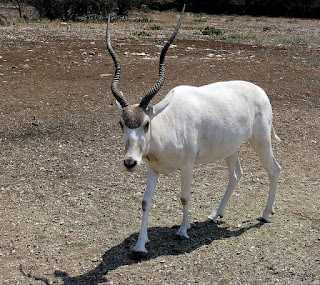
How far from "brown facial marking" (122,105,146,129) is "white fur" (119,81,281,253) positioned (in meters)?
0.06

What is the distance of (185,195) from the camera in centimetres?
647

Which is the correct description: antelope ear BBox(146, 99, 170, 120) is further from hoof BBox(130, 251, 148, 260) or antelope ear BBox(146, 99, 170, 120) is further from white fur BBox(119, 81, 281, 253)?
hoof BBox(130, 251, 148, 260)

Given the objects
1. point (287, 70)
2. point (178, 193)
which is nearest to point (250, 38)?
point (287, 70)

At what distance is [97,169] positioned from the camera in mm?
8812

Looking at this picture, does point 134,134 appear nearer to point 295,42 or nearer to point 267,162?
point 267,162

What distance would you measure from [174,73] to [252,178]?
7842 millimetres

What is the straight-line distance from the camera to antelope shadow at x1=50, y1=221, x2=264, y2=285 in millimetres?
5711

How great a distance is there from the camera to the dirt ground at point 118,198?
5855mm

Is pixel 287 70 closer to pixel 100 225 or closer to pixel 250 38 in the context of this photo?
pixel 250 38

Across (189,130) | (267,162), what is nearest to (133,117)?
(189,130)

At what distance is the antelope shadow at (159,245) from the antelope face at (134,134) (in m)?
1.20

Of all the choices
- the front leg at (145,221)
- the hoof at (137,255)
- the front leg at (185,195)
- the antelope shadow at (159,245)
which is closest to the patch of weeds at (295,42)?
the antelope shadow at (159,245)

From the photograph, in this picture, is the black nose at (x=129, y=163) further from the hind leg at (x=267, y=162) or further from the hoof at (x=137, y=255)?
the hind leg at (x=267, y=162)

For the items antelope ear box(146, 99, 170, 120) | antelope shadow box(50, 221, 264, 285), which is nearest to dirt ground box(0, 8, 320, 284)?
antelope shadow box(50, 221, 264, 285)
